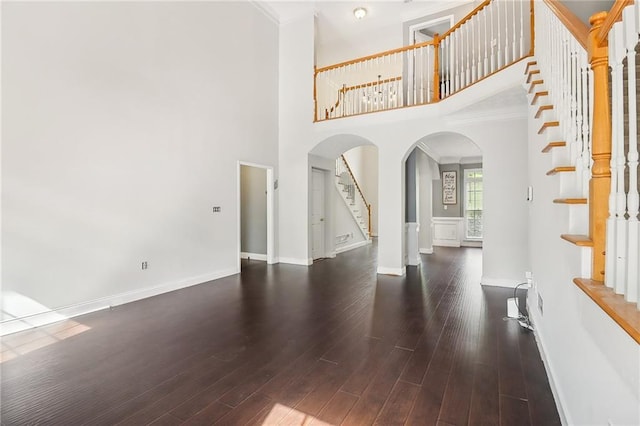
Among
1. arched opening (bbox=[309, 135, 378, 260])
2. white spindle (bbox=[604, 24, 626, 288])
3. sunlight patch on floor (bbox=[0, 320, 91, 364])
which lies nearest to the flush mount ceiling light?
arched opening (bbox=[309, 135, 378, 260])

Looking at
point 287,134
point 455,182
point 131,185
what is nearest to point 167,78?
point 131,185

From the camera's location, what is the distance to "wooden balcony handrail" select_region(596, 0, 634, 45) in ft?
3.59

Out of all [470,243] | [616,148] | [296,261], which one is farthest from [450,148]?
[616,148]

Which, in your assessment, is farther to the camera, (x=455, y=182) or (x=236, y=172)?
(x=455, y=182)

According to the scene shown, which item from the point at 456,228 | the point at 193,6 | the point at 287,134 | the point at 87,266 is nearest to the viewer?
the point at 87,266

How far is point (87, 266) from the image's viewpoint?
145 inches

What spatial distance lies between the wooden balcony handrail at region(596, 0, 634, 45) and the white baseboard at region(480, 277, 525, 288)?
4.30 m

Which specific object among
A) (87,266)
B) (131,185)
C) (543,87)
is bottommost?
(87,266)

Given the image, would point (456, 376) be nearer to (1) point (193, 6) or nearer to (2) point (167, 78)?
(2) point (167, 78)

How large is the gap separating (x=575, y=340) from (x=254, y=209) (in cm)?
664

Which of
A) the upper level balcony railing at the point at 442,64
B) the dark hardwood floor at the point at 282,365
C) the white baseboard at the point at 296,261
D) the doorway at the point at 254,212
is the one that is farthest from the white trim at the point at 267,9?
the dark hardwood floor at the point at 282,365

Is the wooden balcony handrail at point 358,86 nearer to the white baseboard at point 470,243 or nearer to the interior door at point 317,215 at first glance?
the interior door at point 317,215

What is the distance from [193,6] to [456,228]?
8.80 meters

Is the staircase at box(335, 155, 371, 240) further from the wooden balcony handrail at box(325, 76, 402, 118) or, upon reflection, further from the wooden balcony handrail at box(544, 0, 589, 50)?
the wooden balcony handrail at box(544, 0, 589, 50)
